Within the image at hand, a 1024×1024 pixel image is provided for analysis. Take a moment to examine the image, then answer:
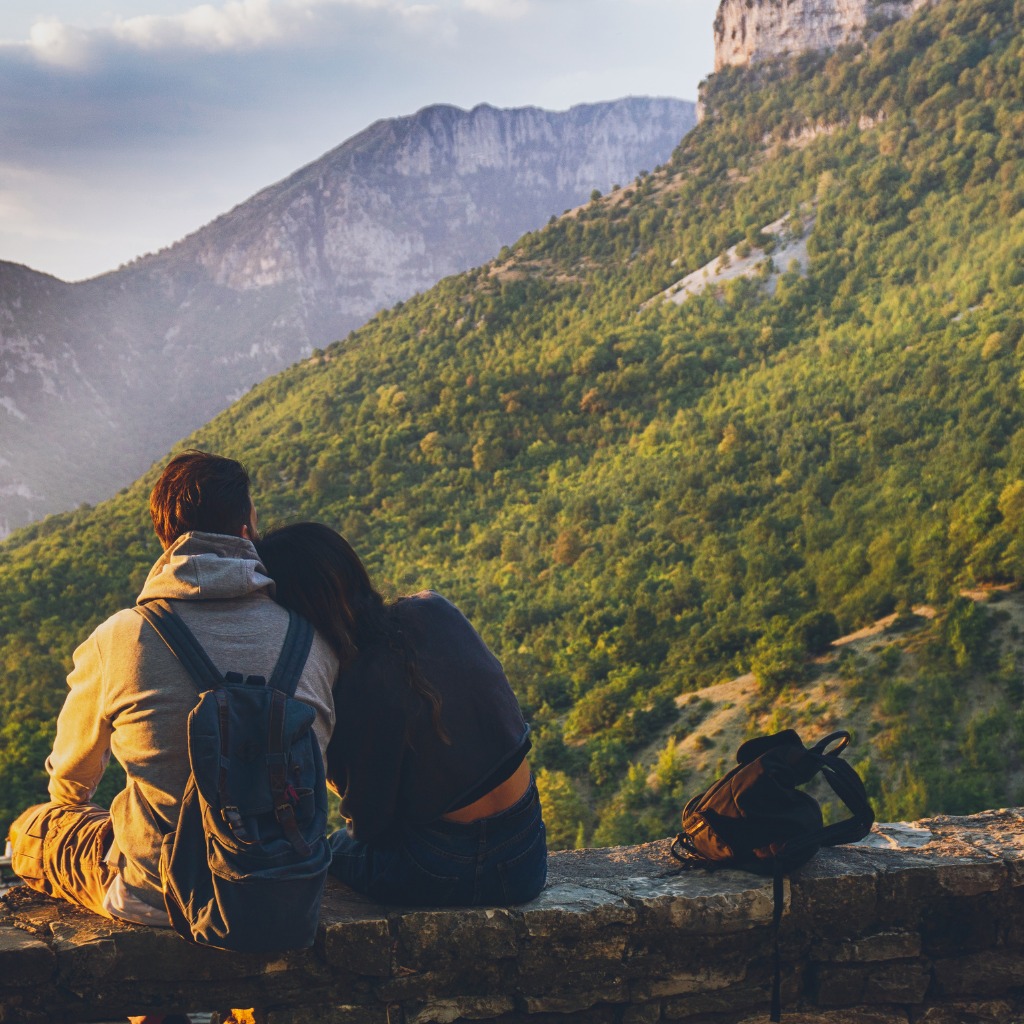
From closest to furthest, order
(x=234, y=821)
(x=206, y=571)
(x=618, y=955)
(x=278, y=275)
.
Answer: (x=234, y=821), (x=206, y=571), (x=618, y=955), (x=278, y=275)

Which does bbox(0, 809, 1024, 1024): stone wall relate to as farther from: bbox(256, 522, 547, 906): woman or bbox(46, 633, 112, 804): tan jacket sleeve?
bbox(46, 633, 112, 804): tan jacket sleeve

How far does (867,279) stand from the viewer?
3766cm

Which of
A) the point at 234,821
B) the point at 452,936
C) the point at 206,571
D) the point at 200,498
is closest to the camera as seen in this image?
the point at 234,821

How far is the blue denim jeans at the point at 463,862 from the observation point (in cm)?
242

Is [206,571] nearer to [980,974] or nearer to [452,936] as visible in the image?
[452,936]

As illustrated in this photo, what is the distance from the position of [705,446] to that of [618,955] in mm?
28452

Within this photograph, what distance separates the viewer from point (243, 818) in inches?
80.0

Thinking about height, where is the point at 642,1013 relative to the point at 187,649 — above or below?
below

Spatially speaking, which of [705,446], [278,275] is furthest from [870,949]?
[278,275]

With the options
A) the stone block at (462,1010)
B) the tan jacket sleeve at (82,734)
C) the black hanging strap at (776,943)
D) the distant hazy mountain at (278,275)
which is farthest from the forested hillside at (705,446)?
the distant hazy mountain at (278,275)

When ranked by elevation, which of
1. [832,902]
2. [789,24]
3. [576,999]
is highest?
[789,24]

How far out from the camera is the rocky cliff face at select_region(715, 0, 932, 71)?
56.2 m

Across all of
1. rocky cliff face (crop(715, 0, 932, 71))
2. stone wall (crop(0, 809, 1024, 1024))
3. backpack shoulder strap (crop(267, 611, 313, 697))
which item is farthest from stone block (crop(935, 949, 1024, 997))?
rocky cliff face (crop(715, 0, 932, 71))

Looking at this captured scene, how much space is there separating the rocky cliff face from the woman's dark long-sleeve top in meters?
62.6
